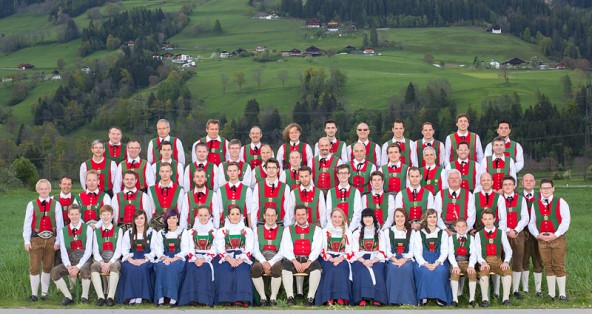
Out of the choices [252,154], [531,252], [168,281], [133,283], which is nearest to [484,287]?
[531,252]

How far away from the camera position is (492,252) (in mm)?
12789

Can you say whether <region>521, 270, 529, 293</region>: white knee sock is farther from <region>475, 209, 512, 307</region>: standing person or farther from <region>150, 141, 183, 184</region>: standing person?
<region>150, 141, 183, 184</region>: standing person

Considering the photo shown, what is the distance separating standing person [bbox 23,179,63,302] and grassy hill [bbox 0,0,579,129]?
84982mm

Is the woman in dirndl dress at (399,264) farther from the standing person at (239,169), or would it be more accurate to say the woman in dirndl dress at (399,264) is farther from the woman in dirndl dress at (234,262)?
the standing person at (239,169)

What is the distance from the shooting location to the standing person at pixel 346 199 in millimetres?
13422

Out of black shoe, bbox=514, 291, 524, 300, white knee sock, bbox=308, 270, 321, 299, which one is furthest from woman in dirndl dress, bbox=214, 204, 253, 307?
black shoe, bbox=514, 291, 524, 300

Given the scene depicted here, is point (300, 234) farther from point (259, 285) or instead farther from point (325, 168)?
point (325, 168)

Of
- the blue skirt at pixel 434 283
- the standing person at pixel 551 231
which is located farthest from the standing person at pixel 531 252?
the blue skirt at pixel 434 283

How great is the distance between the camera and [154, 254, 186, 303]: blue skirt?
41.5 feet

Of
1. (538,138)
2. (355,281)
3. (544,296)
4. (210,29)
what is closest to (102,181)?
(355,281)

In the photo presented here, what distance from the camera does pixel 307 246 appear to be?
42.3 feet

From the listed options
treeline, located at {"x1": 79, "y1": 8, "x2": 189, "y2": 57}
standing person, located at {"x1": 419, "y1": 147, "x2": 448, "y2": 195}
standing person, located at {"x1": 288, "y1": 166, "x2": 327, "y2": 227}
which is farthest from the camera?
treeline, located at {"x1": 79, "y1": 8, "x2": 189, "y2": 57}

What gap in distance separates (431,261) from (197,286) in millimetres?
3428

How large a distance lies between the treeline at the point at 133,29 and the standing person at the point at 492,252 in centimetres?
13187
